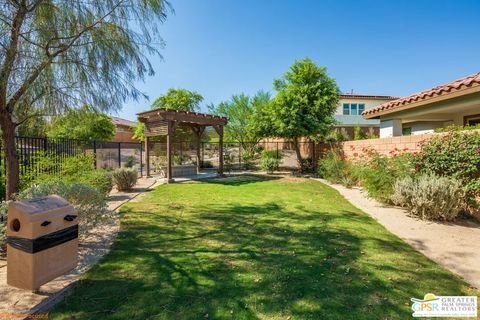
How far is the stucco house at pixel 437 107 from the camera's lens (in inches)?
236

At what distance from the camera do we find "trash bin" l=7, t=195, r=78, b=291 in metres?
2.21

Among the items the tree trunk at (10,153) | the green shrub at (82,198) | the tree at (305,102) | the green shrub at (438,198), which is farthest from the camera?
the tree at (305,102)

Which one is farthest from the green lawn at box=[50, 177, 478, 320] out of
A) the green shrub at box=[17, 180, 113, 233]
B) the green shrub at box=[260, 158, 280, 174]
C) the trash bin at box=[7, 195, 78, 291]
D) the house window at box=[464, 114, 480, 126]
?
the green shrub at box=[260, 158, 280, 174]

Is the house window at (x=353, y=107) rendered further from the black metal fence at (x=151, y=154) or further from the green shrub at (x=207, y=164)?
the green shrub at (x=207, y=164)

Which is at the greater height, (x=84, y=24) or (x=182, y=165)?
(x=84, y=24)

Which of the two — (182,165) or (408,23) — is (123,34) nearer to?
(182,165)


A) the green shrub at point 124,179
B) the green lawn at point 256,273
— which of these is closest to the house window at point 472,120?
the green lawn at point 256,273

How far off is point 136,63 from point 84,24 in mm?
838

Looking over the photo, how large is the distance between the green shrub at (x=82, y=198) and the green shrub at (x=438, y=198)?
20.9 feet

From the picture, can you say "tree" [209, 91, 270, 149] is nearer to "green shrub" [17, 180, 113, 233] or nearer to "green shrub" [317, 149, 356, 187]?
"green shrub" [317, 149, 356, 187]

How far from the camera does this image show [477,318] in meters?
2.21

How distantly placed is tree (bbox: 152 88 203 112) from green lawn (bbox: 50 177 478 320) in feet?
59.4

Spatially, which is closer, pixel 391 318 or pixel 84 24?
pixel 391 318

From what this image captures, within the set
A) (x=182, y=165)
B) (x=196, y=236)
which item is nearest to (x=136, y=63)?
(x=196, y=236)
